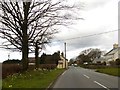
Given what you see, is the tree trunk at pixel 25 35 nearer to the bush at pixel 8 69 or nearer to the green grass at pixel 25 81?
the bush at pixel 8 69

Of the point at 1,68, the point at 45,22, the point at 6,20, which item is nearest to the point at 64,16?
the point at 45,22

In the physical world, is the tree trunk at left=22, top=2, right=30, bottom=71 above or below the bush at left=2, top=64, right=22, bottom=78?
above

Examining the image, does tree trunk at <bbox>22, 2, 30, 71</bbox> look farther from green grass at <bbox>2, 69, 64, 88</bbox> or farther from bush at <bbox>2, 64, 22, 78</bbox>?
green grass at <bbox>2, 69, 64, 88</bbox>

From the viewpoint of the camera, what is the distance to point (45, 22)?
31.7 m

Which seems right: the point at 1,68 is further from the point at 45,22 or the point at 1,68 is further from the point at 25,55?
the point at 45,22

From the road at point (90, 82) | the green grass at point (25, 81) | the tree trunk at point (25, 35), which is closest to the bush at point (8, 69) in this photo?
the tree trunk at point (25, 35)

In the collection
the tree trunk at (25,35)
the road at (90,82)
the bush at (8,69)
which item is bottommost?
the road at (90,82)

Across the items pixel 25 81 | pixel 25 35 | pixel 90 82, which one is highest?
pixel 25 35

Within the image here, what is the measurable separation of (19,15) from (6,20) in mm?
1502

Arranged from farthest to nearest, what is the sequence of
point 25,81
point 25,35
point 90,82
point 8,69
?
point 8,69 → point 25,35 → point 90,82 → point 25,81

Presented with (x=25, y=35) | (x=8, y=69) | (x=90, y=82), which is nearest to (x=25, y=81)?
(x=90, y=82)

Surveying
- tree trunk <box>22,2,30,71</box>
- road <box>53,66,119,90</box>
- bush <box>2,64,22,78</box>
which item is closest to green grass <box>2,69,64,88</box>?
road <box>53,66,119,90</box>

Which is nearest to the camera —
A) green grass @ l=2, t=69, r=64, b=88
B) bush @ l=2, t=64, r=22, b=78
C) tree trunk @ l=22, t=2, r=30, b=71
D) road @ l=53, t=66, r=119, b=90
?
green grass @ l=2, t=69, r=64, b=88

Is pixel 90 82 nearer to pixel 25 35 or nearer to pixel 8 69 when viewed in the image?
pixel 25 35
